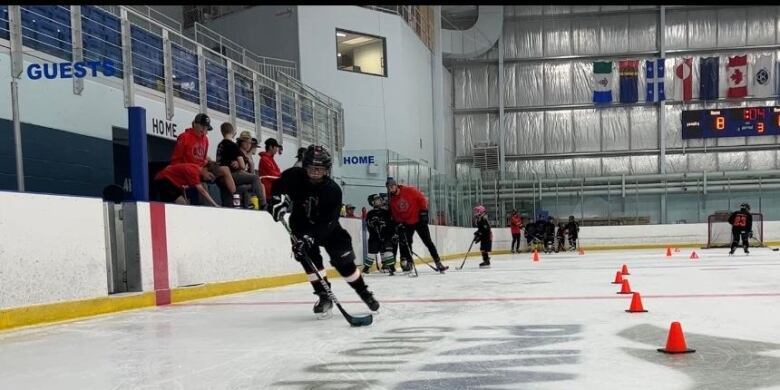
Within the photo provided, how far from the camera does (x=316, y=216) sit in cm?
516

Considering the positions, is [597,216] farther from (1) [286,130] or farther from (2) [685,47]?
(1) [286,130]

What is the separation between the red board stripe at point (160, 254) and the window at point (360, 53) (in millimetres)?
14541

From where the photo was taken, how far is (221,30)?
21359mm

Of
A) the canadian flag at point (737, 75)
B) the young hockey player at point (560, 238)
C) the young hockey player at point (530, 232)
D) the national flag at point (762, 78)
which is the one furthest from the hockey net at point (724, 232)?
the national flag at point (762, 78)

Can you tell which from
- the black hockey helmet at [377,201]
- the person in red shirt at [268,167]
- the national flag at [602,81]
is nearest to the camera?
the person in red shirt at [268,167]

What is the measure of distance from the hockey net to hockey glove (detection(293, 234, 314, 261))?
21.1 meters

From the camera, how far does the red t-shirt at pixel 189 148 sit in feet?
27.0

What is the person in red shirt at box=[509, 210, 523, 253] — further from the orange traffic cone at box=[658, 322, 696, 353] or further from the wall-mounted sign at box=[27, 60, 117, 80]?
the orange traffic cone at box=[658, 322, 696, 353]

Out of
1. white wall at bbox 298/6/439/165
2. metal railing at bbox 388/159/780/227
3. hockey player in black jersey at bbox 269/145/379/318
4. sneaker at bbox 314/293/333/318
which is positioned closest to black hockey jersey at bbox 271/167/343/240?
hockey player in black jersey at bbox 269/145/379/318

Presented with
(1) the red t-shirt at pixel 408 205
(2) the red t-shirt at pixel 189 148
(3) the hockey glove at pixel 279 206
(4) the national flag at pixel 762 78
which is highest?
(4) the national flag at pixel 762 78

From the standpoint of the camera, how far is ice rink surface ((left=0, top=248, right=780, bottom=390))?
285 cm

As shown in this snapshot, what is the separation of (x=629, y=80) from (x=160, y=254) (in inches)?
1032

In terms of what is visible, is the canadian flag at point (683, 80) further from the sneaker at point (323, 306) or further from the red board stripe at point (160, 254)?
the sneaker at point (323, 306)

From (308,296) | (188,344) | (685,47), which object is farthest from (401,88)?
(188,344)
